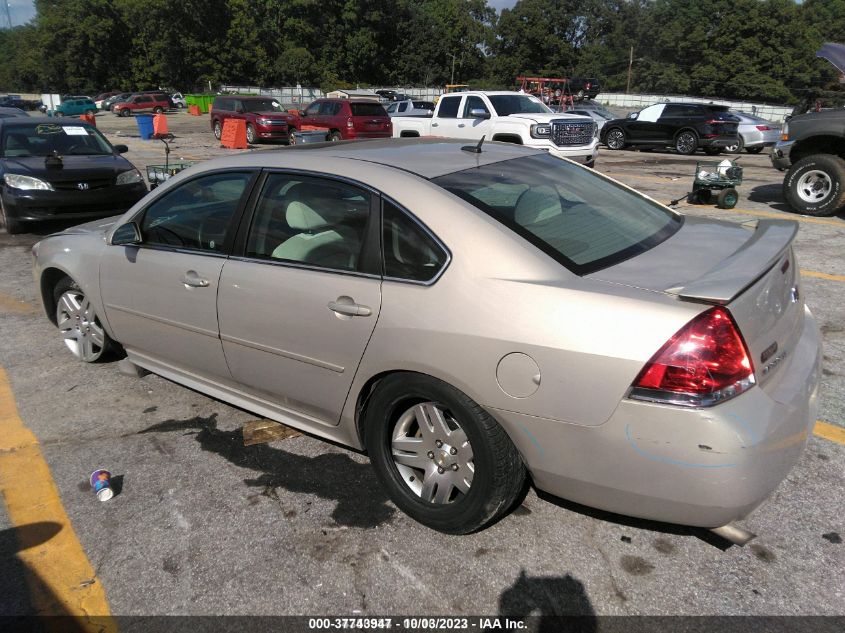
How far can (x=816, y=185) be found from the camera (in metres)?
9.14

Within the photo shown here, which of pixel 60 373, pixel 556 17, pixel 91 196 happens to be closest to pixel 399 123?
pixel 91 196

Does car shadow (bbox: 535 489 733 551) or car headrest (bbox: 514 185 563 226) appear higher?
car headrest (bbox: 514 185 563 226)

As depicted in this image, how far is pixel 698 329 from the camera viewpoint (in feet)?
6.74

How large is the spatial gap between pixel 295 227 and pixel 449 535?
1.61 metres

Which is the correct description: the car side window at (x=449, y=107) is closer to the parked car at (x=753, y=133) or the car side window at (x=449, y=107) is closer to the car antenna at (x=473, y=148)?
the parked car at (x=753, y=133)

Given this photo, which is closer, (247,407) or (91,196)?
(247,407)

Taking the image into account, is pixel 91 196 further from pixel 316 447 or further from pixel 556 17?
pixel 556 17

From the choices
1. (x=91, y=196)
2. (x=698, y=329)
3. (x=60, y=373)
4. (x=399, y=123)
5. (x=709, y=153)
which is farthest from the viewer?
(x=709, y=153)

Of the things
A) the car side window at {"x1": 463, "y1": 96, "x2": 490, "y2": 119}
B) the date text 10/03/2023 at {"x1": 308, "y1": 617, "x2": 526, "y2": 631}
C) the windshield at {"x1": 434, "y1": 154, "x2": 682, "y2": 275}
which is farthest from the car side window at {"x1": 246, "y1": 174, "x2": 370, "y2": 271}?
the car side window at {"x1": 463, "y1": 96, "x2": 490, "y2": 119}

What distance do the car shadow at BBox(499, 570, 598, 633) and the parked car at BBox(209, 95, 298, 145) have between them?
21.4 meters

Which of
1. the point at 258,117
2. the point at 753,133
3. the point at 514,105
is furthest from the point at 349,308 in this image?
the point at 258,117

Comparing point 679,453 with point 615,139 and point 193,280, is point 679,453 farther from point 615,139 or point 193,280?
point 615,139

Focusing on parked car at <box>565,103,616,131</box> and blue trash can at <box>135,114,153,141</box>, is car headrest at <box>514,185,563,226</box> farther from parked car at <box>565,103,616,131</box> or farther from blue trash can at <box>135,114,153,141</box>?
blue trash can at <box>135,114,153,141</box>

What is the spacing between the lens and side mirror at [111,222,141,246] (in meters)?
3.68
